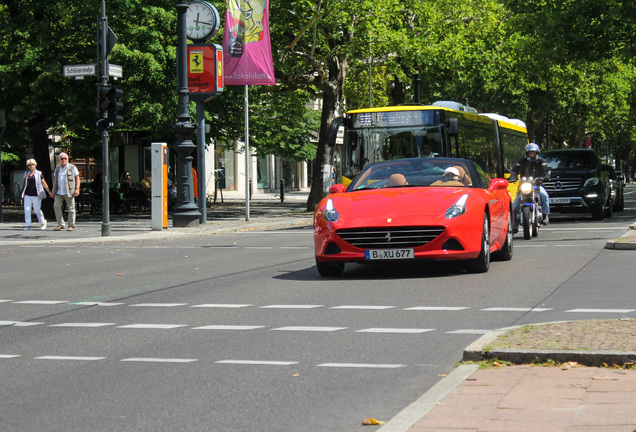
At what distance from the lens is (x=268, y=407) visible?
18.9 feet

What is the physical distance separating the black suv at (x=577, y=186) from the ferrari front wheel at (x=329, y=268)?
15.1 metres

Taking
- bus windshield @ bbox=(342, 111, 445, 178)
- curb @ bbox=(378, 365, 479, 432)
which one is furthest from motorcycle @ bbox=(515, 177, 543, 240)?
curb @ bbox=(378, 365, 479, 432)

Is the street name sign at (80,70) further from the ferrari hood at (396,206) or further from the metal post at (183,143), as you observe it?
the ferrari hood at (396,206)

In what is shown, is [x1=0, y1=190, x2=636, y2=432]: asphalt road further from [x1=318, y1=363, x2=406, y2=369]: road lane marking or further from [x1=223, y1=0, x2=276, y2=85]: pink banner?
[x1=223, y1=0, x2=276, y2=85]: pink banner

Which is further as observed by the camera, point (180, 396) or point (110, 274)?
point (110, 274)

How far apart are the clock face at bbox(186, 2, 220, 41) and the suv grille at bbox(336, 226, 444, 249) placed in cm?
1537

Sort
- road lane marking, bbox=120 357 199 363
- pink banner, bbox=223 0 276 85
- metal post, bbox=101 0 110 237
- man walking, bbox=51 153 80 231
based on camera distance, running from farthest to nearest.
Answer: pink banner, bbox=223 0 276 85 < man walking, bbox=51 153 80 231 < metal post, bbox=101 0 110 237 < road lane marking, bbox=120 357 199 363

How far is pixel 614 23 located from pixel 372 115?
9419 millimetres

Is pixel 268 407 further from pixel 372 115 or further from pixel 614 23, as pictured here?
pixel 614 23

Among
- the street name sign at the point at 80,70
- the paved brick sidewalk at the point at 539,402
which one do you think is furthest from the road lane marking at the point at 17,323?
the street name sign at the point at 80,70

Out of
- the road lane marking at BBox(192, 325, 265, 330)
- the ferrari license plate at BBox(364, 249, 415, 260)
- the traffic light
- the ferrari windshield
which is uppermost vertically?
the traffic light

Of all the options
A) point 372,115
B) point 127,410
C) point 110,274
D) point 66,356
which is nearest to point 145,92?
point 372,115

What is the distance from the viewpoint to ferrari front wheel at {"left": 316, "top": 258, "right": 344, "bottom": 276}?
1305 cm

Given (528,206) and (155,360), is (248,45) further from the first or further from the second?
(155,360)
